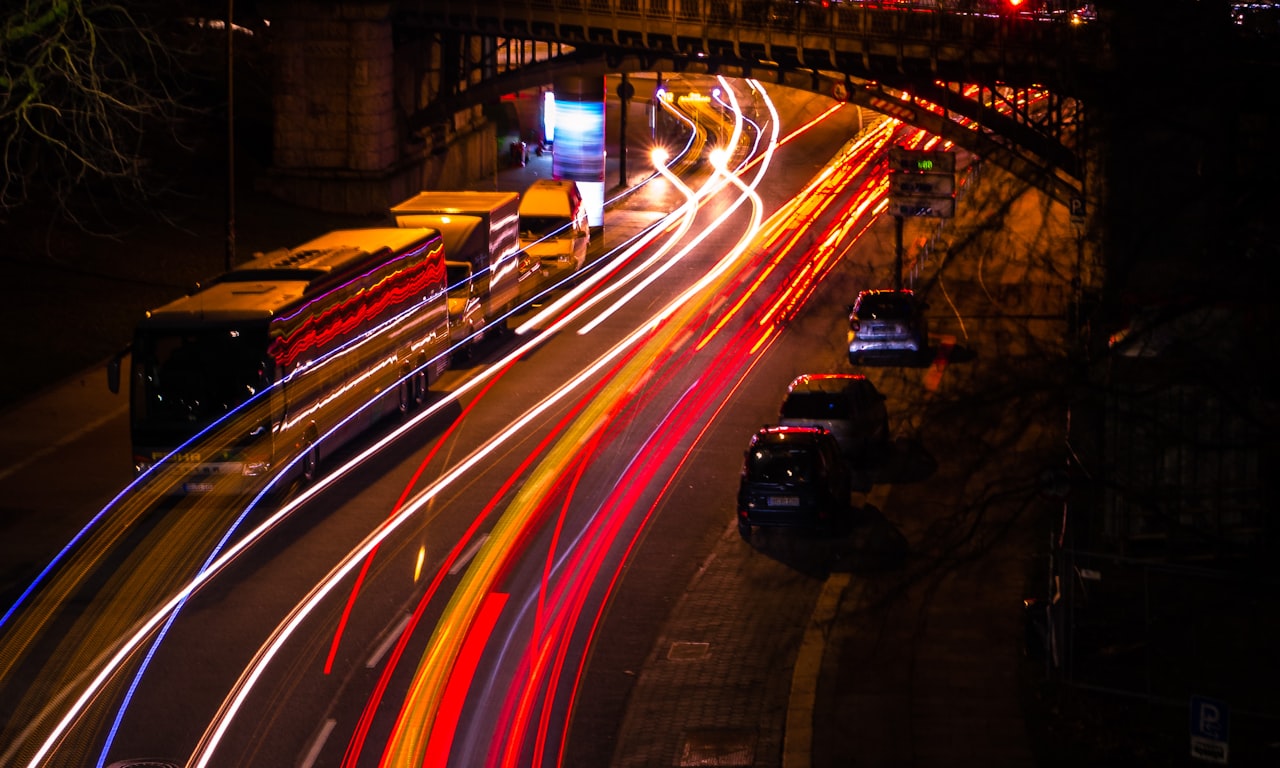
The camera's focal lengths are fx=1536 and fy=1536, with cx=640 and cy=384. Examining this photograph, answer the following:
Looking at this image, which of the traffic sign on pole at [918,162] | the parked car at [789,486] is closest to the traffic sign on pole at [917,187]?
the traffic sign on pole at [918,162]

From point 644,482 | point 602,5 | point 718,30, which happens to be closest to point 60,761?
point 644,482

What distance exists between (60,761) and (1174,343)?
383 inches

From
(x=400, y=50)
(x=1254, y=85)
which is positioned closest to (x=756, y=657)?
(x=1254, y=85)

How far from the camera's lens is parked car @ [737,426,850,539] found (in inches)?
788

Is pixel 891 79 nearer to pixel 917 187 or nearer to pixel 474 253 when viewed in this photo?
pixel 917 187

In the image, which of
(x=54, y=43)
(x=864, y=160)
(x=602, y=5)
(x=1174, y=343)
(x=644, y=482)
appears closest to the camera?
(x=1174, y=343)

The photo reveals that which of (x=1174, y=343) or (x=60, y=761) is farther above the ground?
(x=1174, y=343)

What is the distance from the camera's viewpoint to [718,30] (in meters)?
45.1

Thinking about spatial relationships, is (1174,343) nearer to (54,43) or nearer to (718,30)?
(54,43)

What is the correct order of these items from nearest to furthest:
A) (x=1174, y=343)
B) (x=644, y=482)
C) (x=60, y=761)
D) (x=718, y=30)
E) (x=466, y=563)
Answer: (x=1174, y=343) → (x=60, y=761) → (x=466, y=563) → (x=644, y=482) → (x=718, y=30)

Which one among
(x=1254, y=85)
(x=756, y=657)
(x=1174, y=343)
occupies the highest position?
(x=1254, y=85)

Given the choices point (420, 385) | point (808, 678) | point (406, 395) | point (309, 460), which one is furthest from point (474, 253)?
point (808, 678)

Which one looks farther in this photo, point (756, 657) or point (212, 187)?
point (212, 187)

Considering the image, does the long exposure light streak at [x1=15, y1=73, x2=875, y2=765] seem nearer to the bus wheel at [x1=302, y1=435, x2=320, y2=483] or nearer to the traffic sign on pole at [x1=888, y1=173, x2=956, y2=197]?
the bus wheel at [x1=302, y1=435, x2=320, y2=483]
